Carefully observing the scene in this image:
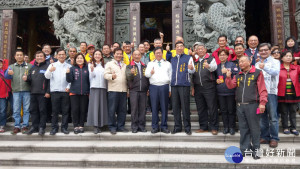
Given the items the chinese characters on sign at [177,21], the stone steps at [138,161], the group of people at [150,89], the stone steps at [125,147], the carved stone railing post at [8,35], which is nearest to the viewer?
the stone steps at [138,161]

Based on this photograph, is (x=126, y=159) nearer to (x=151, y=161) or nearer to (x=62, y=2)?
(x=151, y=161)

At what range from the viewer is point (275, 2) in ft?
22.1

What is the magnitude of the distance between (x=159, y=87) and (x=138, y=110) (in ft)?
1.91

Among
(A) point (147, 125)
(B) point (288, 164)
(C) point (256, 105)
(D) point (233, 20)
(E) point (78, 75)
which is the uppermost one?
(D) point (233, 20)

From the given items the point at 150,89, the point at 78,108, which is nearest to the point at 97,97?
the point at 78,108

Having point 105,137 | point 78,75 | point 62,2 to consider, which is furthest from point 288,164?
point 62,2

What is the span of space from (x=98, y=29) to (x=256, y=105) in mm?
5061

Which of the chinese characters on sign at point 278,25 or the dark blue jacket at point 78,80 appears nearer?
the dark blue jacket at point 78,80

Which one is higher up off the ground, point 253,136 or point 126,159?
point 253,136

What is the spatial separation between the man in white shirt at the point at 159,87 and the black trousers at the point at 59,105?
1537 mm

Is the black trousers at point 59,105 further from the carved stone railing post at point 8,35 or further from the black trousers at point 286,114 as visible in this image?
the carved stone railing post at point 8,35

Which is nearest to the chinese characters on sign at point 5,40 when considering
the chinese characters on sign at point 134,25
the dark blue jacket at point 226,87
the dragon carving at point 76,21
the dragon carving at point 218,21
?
the dragon carving at point 76,21

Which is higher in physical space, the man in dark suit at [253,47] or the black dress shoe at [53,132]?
the man in dark suit at [253,47]

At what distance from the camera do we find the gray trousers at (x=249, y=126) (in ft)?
11.0
